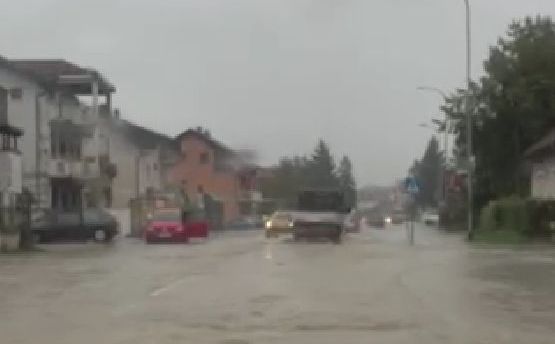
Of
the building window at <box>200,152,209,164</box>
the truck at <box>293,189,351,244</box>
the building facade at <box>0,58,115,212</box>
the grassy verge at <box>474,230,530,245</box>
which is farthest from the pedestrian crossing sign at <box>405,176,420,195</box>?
the building window at <box>200,152,209,164</box>

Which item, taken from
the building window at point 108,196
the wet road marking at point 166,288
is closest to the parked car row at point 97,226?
the building window at point 108,196

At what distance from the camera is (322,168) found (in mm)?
178375

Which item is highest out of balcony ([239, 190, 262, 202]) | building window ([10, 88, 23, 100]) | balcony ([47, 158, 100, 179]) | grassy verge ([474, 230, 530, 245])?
building window ([10, 88, 23, 100])

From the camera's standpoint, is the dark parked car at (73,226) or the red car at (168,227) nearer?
the red car at (168,227)

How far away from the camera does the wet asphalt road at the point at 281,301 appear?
13617mm

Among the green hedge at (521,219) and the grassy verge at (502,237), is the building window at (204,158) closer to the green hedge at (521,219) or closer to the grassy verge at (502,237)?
the green hedge at (521,219)

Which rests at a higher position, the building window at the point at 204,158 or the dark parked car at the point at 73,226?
the building window at the point at 204,158

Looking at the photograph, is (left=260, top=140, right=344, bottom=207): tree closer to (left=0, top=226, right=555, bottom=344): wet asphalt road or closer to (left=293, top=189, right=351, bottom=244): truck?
(left=293, top=189, right=351, bottom=244): truck

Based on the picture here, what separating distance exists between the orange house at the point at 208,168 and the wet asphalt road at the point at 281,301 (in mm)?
82488

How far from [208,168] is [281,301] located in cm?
9781

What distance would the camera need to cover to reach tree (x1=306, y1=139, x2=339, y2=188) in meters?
174

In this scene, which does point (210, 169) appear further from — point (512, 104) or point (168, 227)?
point (168, 227)

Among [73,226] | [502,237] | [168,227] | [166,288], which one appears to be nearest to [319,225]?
[168,227]

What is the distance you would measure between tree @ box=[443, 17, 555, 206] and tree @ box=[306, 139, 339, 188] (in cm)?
10941
